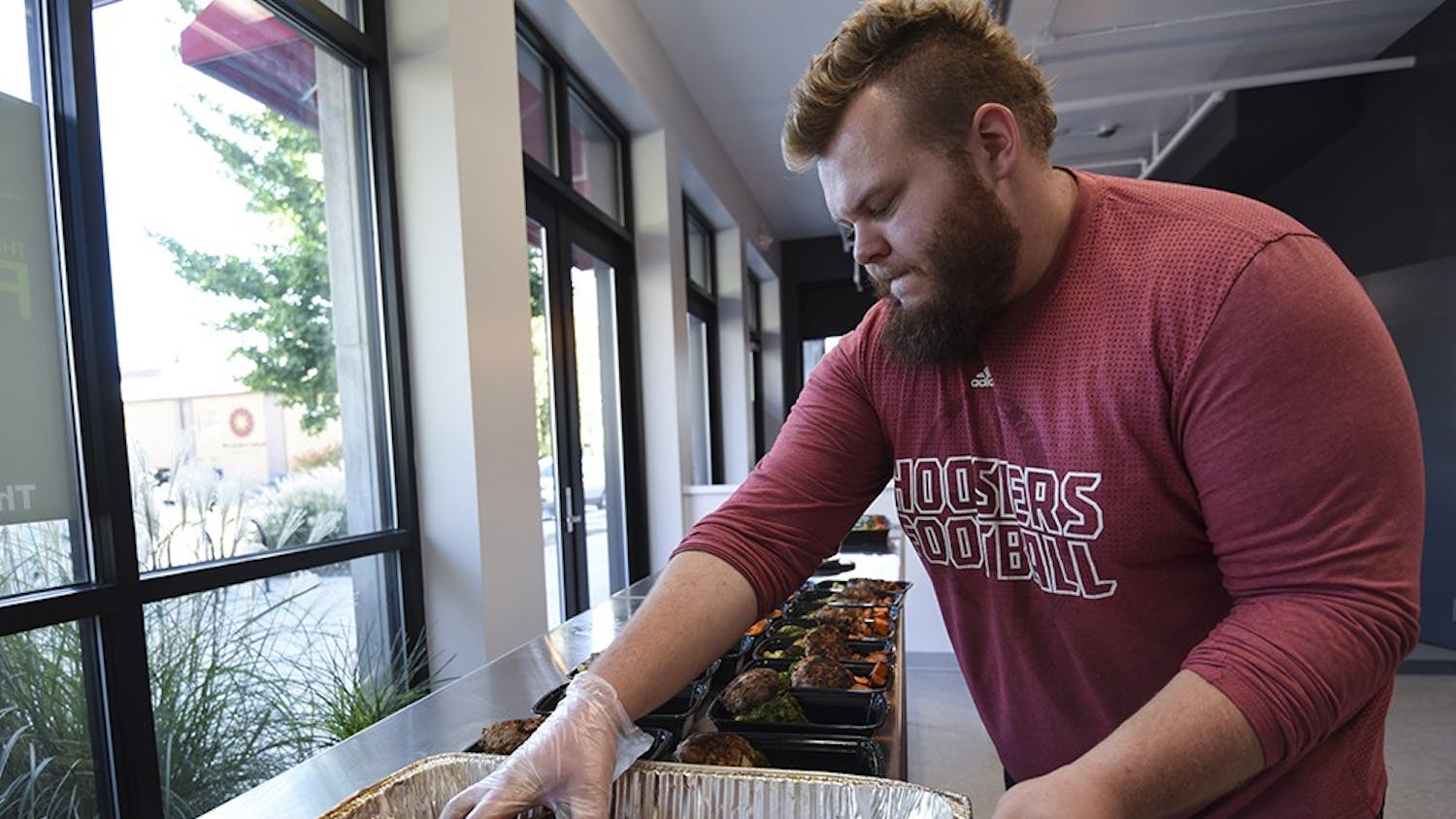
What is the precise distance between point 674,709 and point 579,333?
8.02ft

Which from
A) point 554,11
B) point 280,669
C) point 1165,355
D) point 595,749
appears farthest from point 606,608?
point 554,11

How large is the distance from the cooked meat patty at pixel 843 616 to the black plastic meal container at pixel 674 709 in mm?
436

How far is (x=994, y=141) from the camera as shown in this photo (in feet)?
2.67

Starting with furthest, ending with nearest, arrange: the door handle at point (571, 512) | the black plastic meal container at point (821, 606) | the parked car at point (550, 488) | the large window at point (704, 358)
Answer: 1. the large window at point (704, 358)
2. the door handle at point (571, 512)
3. the parked car at point (550, 488)
4. the black plastic meal container at point (821, 606)

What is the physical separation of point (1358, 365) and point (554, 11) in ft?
8.77

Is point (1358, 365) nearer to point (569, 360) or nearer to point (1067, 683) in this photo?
point (1067, 683)

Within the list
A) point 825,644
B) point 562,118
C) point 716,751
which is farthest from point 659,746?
point 562,118

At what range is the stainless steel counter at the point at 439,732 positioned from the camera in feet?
2.89

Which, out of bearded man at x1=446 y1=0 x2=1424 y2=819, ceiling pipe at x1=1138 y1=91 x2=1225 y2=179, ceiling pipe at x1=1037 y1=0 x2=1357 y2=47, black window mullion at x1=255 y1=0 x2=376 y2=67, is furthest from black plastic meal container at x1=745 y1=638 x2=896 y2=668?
ceiling pipe at x1=1138 y1=91 x2=1225 y2=179

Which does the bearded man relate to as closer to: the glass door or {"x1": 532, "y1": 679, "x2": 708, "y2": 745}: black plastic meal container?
{"x1": 532, "y1": 679, "x2": 708, "y2": 745}: black plastic meal container

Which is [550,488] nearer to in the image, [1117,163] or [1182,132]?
[1182,132]

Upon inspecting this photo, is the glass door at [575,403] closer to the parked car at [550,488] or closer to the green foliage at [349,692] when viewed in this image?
the parked car at [550,488]

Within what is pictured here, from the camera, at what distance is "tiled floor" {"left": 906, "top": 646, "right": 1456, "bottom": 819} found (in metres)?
2.45

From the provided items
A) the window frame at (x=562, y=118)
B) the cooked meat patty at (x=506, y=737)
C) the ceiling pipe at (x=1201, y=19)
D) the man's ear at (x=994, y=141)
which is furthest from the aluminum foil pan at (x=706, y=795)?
the ceiling pipe at (x=1201, y=19)
